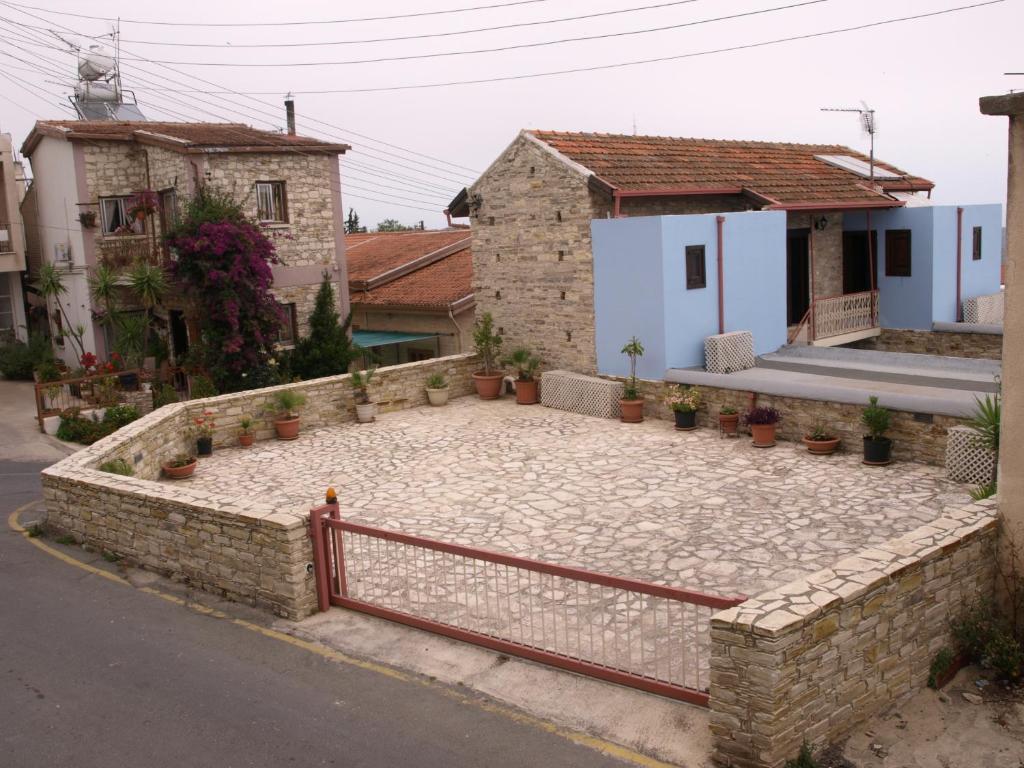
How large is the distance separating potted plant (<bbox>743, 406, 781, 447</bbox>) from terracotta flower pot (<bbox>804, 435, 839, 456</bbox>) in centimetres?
79

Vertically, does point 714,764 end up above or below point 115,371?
below

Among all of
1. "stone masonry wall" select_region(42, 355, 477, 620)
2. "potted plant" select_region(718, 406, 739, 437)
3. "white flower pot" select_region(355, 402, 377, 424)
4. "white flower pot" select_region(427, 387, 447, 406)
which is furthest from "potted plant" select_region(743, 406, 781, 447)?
"stone masonry wall" select_region(42, 355, 477, 620)

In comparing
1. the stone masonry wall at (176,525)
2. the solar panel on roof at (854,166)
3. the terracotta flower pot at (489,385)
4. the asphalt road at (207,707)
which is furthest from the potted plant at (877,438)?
the solar panel on roof at (854,166)

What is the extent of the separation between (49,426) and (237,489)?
8150mm

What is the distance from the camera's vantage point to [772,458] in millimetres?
16125

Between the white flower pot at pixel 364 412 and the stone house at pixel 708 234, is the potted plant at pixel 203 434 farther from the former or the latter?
the stone house at pixel 708 234

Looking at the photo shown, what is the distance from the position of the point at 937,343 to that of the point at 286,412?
16.0 metres

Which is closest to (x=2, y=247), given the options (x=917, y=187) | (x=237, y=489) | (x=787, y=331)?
(x=237, y=489)

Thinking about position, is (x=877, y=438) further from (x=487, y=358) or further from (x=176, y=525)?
(x=176, y=525)

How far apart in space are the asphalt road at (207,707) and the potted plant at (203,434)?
7464 mm

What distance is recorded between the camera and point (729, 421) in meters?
17.6

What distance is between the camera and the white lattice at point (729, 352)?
1972 cm

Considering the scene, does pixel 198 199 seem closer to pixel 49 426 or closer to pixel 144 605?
pixel 49 426

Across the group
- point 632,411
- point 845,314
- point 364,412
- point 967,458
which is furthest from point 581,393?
point 967,458
